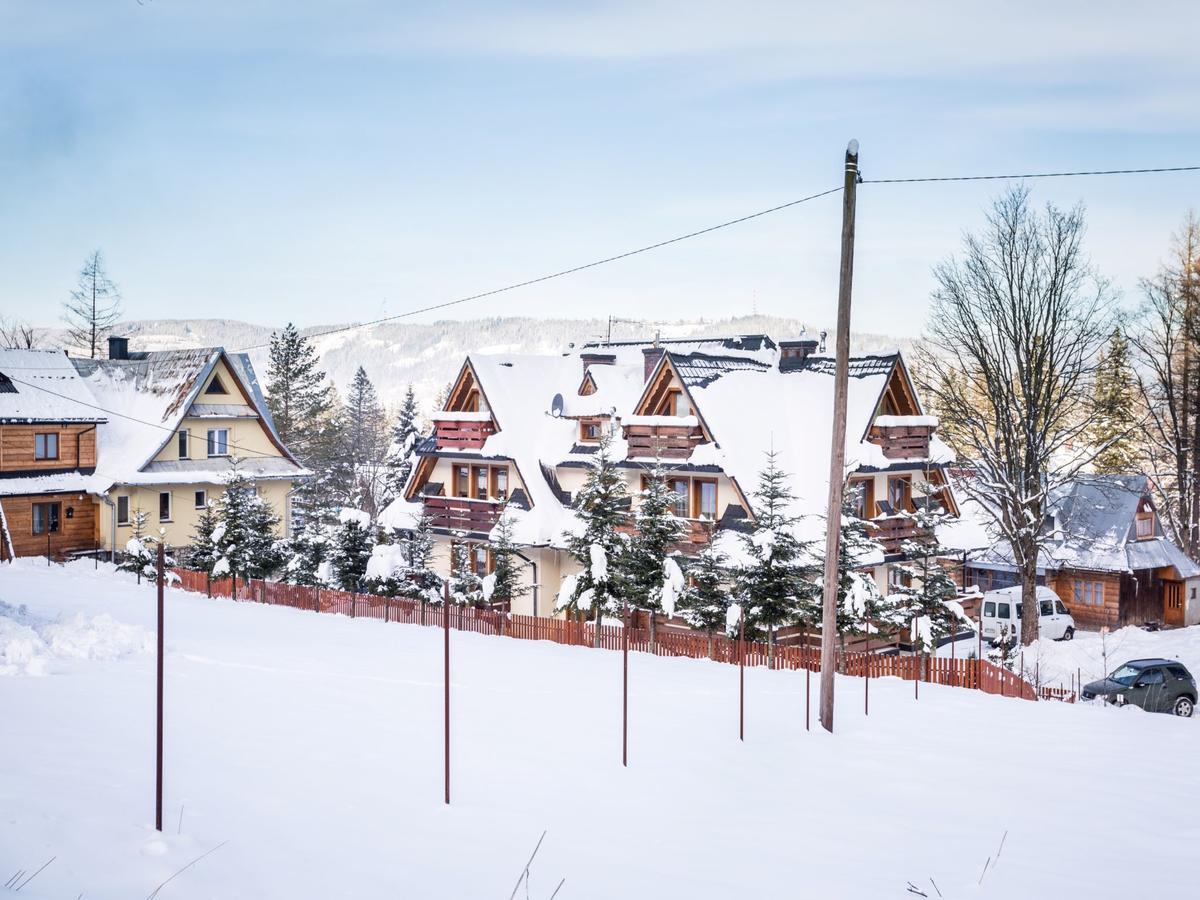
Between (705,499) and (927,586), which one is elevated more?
(705,499)

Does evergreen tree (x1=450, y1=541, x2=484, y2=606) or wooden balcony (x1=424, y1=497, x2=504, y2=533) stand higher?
wooden balcony (x1=424, y1=497, x2=504, y2=533)

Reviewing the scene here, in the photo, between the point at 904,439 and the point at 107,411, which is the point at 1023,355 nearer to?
the point at 904,439

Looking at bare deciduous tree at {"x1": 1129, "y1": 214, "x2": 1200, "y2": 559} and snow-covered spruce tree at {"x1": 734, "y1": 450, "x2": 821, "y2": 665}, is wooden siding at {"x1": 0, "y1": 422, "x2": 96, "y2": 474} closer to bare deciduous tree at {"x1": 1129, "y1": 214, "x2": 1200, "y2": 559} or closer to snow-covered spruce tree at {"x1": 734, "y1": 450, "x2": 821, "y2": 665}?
snow-covered spruce tree at {"x1": 734, "y1": 450, "x2": 821, "y2": 665}

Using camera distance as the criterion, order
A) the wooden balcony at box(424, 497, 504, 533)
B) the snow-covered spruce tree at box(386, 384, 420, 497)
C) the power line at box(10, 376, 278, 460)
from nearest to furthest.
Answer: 1. the wooden balcony at box(424, 497, 504, 533)
2. the power line at box(10, 376, 278, 460)
3. the snow-covered spruce tree at box(386, 384, 420, 497)

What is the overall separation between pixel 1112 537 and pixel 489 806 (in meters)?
36.6

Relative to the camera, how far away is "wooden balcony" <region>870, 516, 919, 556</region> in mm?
30812

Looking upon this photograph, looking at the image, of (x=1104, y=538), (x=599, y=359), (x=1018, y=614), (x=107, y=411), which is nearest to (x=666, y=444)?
(x=599, y=359)

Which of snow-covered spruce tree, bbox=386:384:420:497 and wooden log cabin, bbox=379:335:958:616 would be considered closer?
wooden log cabin, bbox=379:335:958:616

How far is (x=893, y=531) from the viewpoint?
31.3 metres

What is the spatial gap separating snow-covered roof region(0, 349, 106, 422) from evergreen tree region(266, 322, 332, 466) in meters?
28.7

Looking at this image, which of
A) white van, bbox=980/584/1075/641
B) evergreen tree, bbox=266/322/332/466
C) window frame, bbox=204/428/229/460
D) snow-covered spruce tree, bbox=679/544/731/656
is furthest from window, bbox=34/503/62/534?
white van, bbox=980/584/1075/641

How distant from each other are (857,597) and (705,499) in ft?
32.7

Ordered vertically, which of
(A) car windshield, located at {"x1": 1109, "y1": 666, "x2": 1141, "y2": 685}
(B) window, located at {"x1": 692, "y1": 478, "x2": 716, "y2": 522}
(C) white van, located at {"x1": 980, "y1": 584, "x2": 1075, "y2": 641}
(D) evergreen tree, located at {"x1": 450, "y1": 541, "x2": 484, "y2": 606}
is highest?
(B) window, located at {"x1": 692, "y1": 478, "x2": 716, "y2": 522}

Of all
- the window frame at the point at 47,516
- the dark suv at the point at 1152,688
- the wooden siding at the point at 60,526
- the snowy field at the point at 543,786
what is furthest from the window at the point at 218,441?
the dark suv at the point at 1152,688
